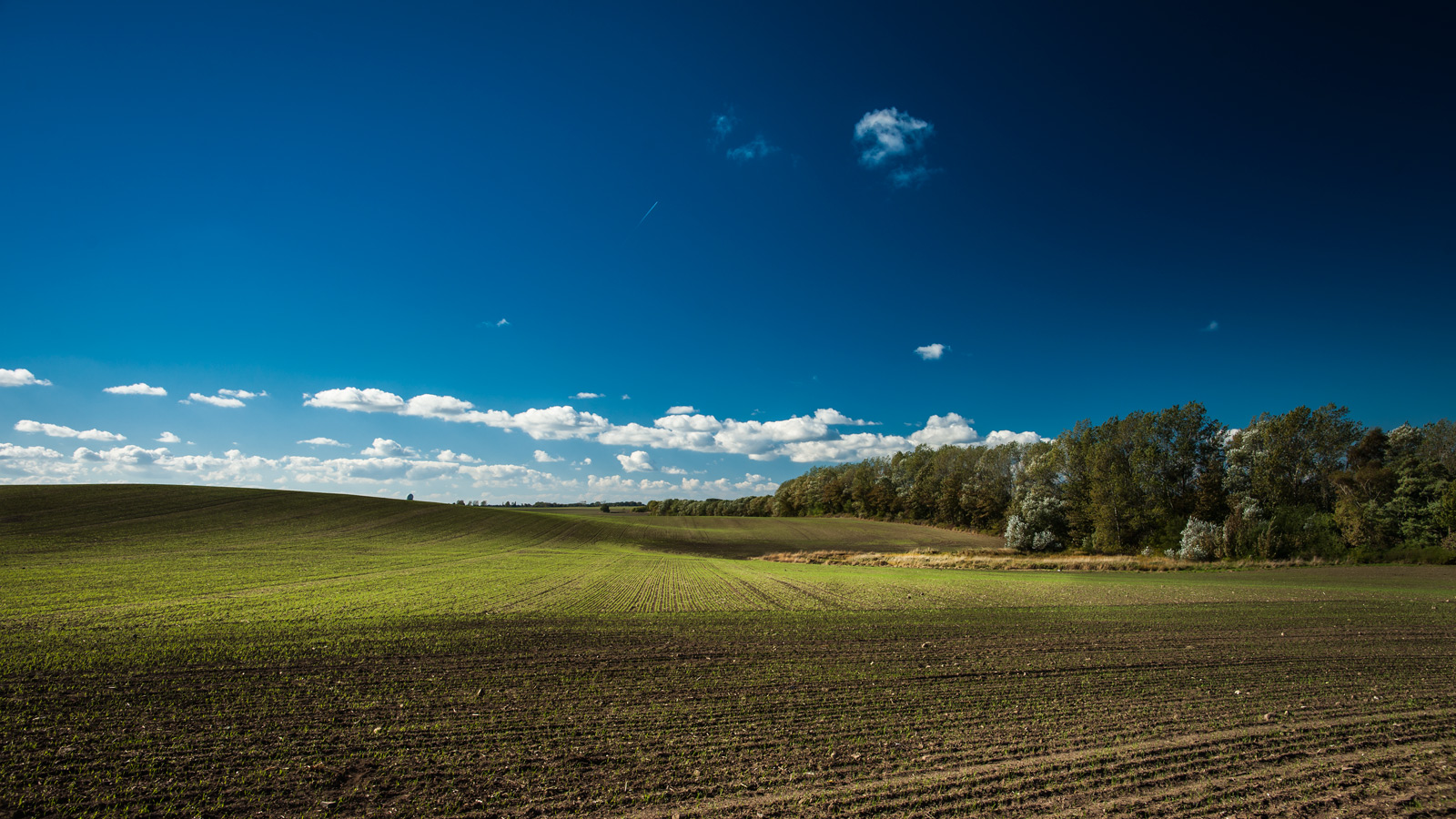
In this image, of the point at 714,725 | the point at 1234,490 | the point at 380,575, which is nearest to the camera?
the point at 714,725

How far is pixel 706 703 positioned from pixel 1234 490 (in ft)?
192

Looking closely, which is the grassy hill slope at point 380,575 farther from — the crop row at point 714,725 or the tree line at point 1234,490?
the tree line at point 1234,490

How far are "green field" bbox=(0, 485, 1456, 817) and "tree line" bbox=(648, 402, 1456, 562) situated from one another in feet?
79.5

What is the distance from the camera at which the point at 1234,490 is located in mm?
47906

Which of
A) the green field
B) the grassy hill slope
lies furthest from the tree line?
the green field

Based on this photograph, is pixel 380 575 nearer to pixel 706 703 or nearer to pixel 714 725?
pixel 706 703

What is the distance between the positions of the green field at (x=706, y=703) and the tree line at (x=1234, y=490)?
2424cm

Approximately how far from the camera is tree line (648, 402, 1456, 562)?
39.2 metres

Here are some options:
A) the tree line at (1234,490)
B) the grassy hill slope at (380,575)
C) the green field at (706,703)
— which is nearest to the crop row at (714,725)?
the green field at (706,703)

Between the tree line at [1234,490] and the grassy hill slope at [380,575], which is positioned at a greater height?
the tree line at [1234,490]

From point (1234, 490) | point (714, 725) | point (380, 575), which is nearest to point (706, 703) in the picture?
point (714, 725)

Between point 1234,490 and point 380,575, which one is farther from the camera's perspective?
point 1234,490

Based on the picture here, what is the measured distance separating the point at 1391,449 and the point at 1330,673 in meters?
49.8

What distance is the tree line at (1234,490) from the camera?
3916 cm
